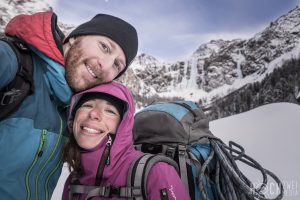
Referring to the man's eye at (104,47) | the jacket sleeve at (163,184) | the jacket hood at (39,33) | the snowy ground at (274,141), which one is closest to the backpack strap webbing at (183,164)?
the jacket sleeve at (163,184)

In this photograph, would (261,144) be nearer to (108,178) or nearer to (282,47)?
(108,178)

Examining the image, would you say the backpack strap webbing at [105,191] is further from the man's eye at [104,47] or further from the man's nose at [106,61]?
the man's eye at [104,47]

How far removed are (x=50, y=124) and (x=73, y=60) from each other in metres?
0.44

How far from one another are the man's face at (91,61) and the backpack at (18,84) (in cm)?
28

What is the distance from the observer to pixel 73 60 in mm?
1806

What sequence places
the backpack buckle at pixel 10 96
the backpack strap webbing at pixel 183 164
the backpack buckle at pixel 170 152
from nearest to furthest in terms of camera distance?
the backpack buckle at pixel 10 96
the backpack strap webbing at pixel 183 164
the backpack buckle at pixel 170 152

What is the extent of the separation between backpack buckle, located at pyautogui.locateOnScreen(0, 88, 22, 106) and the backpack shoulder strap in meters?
0.82

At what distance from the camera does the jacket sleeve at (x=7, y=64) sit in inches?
49.6

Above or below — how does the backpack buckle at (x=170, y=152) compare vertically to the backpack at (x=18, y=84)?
below

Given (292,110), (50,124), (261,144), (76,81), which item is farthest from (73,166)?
(292,110)

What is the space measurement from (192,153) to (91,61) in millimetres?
1039

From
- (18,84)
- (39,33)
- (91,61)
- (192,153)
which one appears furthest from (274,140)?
(18,84)

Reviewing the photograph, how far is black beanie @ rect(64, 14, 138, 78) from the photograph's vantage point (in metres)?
2.05

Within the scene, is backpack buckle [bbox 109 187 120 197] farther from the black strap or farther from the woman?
the black strap
